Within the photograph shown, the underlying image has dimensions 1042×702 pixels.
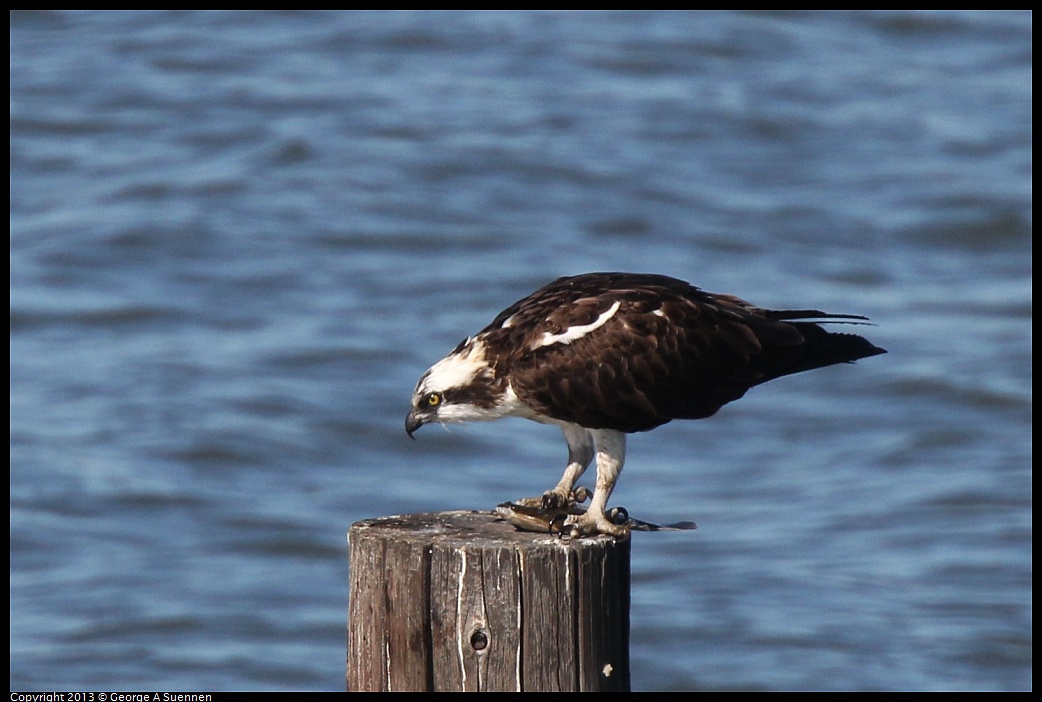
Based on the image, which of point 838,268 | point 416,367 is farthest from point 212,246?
point 838,268

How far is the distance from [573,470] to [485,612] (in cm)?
175

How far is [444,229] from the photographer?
24.8m

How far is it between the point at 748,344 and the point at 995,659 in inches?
337

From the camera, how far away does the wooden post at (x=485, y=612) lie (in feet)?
19.7

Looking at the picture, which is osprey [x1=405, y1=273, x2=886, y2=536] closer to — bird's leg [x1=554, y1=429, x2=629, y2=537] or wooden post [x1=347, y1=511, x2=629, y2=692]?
bird's leg [x1=554, y1=429, x2=629, y2=537]

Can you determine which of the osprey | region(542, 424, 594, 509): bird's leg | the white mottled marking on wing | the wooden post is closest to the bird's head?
the osprey

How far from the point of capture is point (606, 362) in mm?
7293

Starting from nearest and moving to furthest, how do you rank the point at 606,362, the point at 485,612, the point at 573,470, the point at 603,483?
the point at 485,612
the point at 603,483
the point at 606,362
the point at 573,470

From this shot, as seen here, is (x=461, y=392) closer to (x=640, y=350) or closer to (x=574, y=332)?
(x=574, y=332)

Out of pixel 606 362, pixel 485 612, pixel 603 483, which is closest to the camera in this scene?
pixel 485 612

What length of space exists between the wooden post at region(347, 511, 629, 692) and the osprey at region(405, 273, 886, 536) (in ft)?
3.48

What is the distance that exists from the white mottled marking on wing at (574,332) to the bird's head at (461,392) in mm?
273

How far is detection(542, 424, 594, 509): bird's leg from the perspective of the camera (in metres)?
7.31

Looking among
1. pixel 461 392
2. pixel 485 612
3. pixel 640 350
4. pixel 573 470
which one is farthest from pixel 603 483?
pixel 485 612
